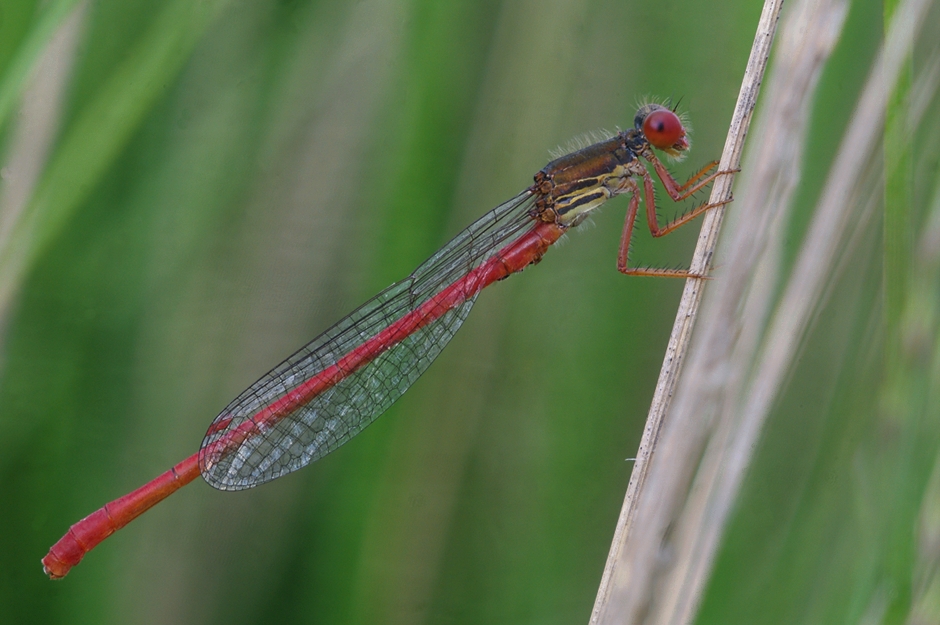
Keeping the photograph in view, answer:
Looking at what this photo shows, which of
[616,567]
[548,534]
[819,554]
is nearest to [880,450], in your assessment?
[819,554]

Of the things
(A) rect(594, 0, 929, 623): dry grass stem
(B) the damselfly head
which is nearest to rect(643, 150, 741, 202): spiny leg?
(B) the damselfly head

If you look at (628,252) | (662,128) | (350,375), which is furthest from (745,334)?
(350,375)

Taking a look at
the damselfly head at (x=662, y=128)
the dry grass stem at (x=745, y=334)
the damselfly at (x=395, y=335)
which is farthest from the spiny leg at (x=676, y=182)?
the dry grass stem at (x=745, y=334)

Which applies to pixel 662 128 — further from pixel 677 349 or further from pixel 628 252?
pixel 677 349

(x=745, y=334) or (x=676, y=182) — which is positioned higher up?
(x=676, y=182)

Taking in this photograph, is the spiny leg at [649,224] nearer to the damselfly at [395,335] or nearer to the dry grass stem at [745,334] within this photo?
the damselfly at [395,335]

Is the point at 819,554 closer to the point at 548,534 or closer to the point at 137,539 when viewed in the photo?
the point at 548,534

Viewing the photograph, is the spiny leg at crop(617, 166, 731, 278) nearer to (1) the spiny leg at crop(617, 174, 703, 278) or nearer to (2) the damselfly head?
(1) the spiny leg at crop(617, 174, 703, 278)
